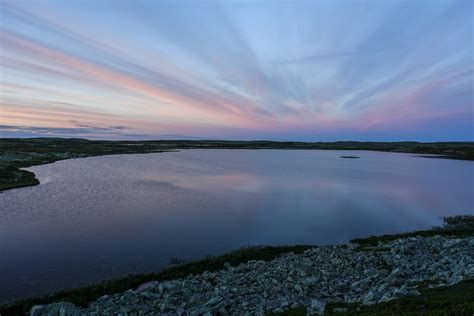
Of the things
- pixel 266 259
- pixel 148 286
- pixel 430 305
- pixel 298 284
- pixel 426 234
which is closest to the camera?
pixel 430 305

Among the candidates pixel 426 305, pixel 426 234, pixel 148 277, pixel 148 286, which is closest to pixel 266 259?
pixel 148 277

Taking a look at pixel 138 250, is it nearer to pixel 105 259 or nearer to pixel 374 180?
pixel 105 259

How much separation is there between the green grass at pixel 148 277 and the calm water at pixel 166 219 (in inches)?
57.2

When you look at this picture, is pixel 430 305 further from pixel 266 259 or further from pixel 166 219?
pixel 166 219

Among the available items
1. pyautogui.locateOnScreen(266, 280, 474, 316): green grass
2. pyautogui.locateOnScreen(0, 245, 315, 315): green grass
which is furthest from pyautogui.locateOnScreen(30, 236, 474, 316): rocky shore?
pyautogui.locateOnScreen(0, 245, 315, 315): green grass

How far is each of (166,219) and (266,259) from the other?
492 inches

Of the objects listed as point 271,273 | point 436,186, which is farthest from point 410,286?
point 436,186

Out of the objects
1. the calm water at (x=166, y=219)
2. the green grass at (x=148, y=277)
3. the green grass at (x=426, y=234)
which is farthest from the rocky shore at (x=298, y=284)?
the calm water at (x=166, y=219)

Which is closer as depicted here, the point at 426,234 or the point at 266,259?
the point at 266,259

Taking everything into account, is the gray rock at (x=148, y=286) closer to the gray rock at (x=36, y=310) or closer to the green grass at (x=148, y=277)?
the green grass at (x=148, y=277)

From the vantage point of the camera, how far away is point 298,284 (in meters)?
13.7

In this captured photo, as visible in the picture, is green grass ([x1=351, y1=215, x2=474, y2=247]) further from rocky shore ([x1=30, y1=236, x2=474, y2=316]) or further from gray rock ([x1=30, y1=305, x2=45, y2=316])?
gray rock ([x1=30, y1=305, x2=45, y2=316])

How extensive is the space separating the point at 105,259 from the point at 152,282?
17.4 feet

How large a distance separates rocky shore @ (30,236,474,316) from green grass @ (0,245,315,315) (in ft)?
2.41
